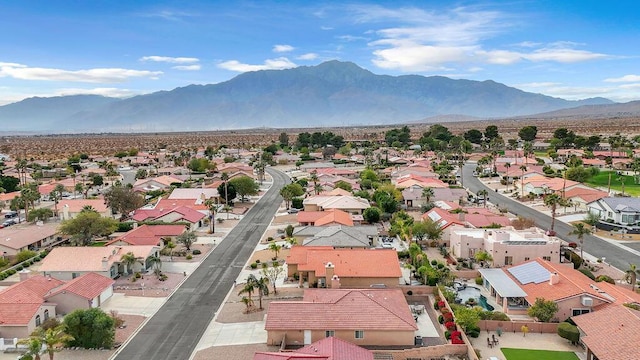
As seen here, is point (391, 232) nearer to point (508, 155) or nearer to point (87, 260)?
point (87, 260)

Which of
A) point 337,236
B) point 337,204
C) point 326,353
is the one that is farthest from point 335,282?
point 337,204

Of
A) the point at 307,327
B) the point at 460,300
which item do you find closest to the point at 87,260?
the point at 307,327

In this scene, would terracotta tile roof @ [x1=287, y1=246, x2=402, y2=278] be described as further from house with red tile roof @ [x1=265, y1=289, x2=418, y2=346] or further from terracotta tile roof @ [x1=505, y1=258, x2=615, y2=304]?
terracotta tile roof @ [x1=505, y1=258, x2=615, y2=304]

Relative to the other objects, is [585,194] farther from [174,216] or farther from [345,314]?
[174,216]

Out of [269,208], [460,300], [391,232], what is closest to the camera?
[460,300]

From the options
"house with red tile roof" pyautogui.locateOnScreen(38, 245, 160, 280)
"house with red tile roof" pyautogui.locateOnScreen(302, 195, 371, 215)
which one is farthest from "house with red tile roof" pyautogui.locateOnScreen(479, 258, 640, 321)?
"house with red tile roof" pyautogui.locateOnScreen(38, 245, 160, 280)

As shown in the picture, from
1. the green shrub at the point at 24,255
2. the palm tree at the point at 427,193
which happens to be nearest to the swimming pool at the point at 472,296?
the palm tree at the point at 427,193

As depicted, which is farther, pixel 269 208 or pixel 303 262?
pixel 269 208
